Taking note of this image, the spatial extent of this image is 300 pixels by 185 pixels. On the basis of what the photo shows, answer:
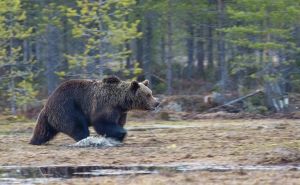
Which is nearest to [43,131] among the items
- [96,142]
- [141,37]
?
[96,142]

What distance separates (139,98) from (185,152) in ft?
7.49

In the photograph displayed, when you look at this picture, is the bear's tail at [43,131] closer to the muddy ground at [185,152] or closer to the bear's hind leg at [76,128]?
the muddy ground at [185,152]

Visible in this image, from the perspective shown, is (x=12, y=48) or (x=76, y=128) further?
(x=12, y=48)

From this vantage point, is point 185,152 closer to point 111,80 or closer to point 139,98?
point 139,98

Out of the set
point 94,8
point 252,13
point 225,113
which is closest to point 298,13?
point 252,13

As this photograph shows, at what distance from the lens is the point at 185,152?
14.0 metres

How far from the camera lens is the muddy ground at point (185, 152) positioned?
10641 mm

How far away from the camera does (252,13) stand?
24891 millimetres

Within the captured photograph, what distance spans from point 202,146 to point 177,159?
78.8 inches

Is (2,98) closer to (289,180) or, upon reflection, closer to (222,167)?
(222,167)

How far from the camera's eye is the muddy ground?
10.6 m

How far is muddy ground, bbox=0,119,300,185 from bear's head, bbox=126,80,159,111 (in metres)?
0.81

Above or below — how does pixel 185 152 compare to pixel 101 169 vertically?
below

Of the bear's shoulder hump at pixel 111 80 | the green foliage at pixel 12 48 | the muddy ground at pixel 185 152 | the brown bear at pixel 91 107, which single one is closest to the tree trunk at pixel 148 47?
the green foliage at pixel 12 48
